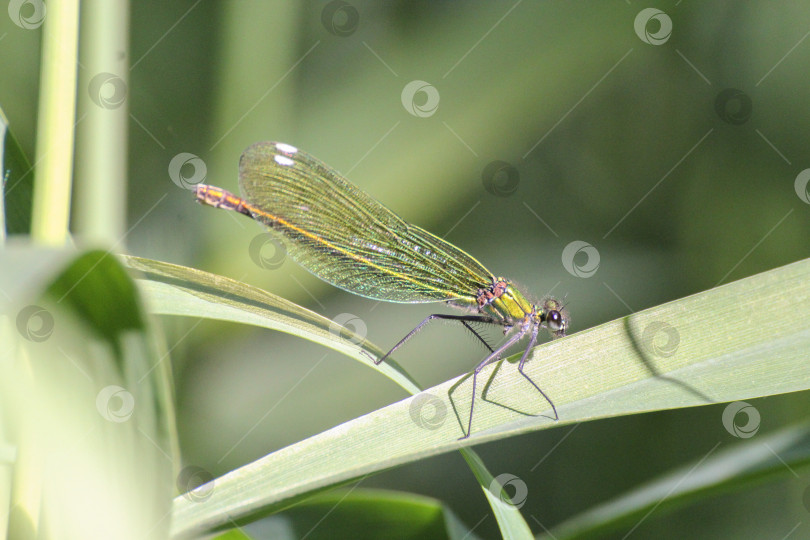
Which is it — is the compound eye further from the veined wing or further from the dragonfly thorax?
the veined wing

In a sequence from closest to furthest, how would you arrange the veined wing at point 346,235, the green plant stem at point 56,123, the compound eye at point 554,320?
the green plant stem at point 56,123, the veined wing at point 346,235, the compound eye at point 554,320

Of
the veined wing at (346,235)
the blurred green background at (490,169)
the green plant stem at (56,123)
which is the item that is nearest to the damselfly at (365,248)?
the veined wing at (346,235)

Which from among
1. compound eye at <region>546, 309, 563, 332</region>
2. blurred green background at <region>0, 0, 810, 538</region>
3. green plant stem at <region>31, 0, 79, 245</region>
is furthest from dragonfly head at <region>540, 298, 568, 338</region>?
green plant stem at <region>31, 0, 79, 245</region>

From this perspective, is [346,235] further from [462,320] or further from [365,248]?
[462,320]

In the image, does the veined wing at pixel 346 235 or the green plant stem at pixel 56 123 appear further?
the veined wing at pixel 346 235

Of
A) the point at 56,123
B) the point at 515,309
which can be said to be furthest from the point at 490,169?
the point at 56,123

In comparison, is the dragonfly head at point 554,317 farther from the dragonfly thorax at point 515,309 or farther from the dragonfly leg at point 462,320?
the dragonfly leg at point 462,320

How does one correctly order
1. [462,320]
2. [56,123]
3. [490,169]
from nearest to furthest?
[56,123]
[462,320]
[490,169]
